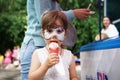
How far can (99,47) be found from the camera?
2678 millimetres

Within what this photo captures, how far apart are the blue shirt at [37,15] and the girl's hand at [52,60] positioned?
0.39m

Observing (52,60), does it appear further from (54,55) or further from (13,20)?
(13,20)

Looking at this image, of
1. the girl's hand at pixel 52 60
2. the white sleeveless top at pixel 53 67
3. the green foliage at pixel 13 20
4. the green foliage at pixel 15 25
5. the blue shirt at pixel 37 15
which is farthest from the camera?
the green foliage at pixel 13 20

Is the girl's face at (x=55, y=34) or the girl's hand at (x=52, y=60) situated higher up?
the girl's face at (x=55, y=34)

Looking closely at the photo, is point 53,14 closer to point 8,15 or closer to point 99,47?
point 99,47

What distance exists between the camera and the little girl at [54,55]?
97.1 inches

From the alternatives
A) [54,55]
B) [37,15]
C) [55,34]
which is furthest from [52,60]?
[37,15]

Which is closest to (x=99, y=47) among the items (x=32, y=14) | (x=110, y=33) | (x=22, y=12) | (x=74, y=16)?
(x=74, y=16)

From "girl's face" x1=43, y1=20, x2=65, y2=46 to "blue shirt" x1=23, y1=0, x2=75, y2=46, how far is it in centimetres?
16

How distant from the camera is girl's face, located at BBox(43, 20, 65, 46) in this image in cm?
256

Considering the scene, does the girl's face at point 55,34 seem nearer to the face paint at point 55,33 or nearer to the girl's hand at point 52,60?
the face paint at point 55,33

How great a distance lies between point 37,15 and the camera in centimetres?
279

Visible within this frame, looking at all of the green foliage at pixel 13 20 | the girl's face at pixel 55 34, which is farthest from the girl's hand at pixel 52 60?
the green foliage at pixel 13 20

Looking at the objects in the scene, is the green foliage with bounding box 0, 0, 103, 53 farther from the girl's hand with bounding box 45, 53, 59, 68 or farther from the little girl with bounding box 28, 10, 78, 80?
the girl's hand with bounding box 45, 53, 59, 68
